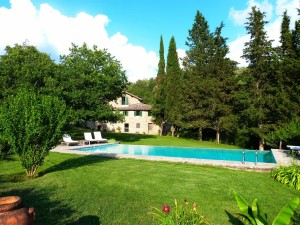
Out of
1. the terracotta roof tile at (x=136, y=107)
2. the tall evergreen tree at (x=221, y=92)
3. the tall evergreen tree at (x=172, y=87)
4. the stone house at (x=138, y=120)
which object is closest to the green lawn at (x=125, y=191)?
the tall evergreen tree at (x=221, y=92)

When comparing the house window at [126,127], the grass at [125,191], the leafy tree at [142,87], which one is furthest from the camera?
the leafy tree at [142,87]

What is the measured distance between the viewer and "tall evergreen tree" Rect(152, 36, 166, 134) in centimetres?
4241

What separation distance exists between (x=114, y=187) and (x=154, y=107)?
114ft

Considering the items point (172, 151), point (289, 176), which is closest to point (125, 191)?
point (289, 176)

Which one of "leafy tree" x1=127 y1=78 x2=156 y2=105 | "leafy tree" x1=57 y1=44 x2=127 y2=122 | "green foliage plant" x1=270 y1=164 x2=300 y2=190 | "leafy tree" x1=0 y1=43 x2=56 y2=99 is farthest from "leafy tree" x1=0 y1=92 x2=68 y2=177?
"leafy tree" x1=127 y1=78 x2=156 y2=105

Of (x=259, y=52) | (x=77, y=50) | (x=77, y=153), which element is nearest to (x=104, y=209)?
(x=77, y=153)

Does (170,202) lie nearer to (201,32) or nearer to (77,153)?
(77,153)

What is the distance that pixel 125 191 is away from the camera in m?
8.41

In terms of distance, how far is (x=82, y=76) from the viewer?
24.6 metres

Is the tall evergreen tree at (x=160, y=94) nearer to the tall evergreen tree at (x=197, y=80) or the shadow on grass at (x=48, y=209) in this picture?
the tall evergreen tree at (x=197, y=80)

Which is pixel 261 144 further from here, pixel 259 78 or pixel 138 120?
pixel 138 120

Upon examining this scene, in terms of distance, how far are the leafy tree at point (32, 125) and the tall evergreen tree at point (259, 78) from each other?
2188 cm

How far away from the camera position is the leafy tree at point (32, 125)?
9602 millimetres

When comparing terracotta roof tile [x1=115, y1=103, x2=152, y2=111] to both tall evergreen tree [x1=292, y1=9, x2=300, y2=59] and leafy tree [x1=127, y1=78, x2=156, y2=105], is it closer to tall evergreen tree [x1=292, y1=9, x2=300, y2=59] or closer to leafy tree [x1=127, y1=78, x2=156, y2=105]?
leafy tree [x1=127, y1=78, x2=156, y2=105]
